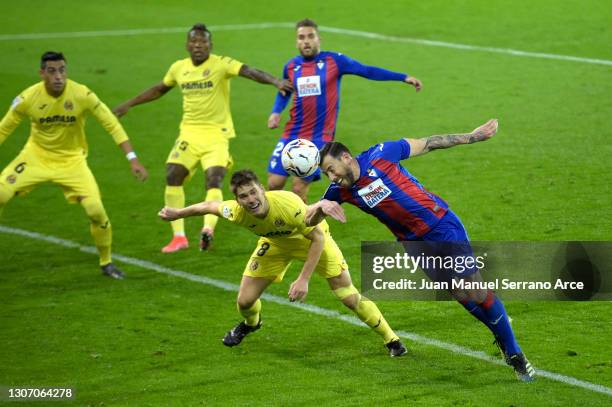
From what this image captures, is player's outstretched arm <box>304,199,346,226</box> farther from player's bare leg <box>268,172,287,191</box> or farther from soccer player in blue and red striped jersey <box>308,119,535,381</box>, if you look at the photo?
player's bare leg <box>268,172,287,191</box>

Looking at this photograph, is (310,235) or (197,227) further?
(197,227)

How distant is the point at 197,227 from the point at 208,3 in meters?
17.0

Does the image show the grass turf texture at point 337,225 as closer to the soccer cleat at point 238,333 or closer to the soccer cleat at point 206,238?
the soccer cleat at point 238,333

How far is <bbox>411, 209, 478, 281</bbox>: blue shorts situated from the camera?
1019cm

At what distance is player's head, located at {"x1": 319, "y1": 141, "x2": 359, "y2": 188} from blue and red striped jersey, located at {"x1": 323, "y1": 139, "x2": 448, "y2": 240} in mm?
123

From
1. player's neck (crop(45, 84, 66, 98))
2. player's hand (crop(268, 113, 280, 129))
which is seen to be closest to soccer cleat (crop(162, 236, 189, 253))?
player's hand (crop(268, 113, 280, 129))

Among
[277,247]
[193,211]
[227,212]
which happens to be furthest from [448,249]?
[193,211]

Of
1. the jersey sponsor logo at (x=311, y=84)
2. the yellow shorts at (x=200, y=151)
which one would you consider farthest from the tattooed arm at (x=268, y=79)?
the yellow shorts at (x=200, y=151)

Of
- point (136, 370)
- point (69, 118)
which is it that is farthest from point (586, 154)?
point (136, 370)

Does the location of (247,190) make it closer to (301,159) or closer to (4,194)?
(301,159)

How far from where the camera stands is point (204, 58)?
15.6 m

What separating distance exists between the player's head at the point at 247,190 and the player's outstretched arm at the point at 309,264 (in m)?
Answer: 0.54

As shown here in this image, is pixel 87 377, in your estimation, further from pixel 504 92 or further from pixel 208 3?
pixel 208 3

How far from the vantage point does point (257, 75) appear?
15258 millimetres
